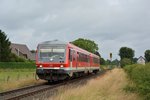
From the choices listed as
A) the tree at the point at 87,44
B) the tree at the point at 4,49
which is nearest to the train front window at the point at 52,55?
the tree at the point at 4,49

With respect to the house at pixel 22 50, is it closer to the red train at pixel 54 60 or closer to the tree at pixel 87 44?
the tree at pixel 87 44

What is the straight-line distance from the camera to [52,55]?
30.5m

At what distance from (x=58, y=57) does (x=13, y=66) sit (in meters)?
50.6

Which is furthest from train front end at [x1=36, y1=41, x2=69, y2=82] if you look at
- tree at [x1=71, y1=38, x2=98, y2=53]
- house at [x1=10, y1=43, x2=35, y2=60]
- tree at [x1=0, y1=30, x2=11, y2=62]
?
tree at [x1=71, y1=38, x2=98, y2=53]

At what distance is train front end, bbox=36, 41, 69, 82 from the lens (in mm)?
29859

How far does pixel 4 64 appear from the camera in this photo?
256 feet

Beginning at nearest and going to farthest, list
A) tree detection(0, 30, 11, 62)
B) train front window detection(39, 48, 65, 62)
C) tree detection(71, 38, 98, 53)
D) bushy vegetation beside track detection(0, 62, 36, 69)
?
train front window detection(39, 48, 65, 62) → bushy vegetation beside track detection(0, 62, 36, 69) → tree detection(0, 30, 11, 62) → tree detection(71, 38, 98, 53)

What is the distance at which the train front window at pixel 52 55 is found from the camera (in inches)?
1188

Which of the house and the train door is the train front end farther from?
the house

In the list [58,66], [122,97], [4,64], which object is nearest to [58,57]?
[58,66]

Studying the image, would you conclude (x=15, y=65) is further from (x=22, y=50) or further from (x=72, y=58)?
(x=22, y=50)

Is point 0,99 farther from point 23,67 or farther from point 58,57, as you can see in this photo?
point 23,67

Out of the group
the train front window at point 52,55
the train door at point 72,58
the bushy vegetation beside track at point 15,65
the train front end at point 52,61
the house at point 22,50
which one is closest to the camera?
the train front end at point 52,61

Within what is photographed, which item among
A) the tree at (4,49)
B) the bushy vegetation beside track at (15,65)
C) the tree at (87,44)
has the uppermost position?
the tree at (87,44)
